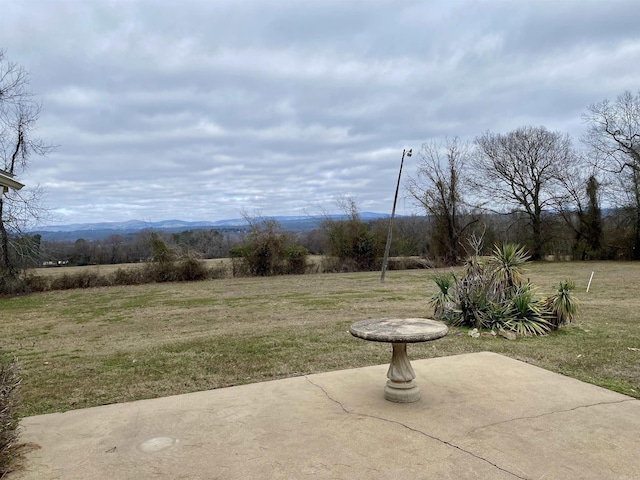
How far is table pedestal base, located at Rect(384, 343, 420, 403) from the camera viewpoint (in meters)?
3.71

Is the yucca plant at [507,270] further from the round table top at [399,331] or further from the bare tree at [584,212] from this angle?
the bare tree at [584,212]

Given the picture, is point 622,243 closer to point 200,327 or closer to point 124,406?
point 200,327

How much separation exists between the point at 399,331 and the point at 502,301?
4540mm

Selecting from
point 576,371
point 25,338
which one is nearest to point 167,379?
point 576,371

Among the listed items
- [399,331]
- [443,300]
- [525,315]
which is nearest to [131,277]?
[443,300]

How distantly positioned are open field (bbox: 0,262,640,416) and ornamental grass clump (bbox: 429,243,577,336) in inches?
14.0

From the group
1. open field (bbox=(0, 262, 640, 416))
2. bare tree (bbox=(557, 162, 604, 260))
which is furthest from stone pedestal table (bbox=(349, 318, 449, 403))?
bare tree (bbox=(557, 162, 604, 260))

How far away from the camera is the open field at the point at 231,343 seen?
4656mm

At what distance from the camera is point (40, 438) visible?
10.4 feet

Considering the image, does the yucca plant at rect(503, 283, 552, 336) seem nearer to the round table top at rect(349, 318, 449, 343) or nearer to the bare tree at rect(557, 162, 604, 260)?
the round table top at rect(349, 318, 449, 343)

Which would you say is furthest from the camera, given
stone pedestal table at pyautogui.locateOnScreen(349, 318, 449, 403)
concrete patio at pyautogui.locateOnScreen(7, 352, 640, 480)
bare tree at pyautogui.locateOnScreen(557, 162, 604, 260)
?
bare tree at pyautogui.locateOnScreen(557, 162, 604, 260)

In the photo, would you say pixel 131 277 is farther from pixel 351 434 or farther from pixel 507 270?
pixel 351 434

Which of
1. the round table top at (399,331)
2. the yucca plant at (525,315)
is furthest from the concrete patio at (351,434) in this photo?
the yucca plant at (525,315)

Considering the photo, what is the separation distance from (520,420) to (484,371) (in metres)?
1.35
